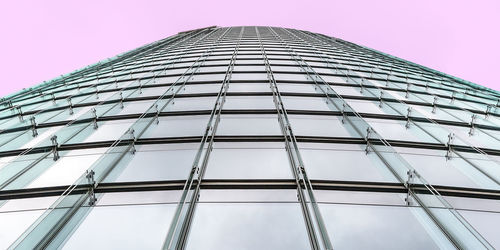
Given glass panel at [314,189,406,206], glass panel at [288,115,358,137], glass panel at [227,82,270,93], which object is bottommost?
glass panel at [314,189,406,206]

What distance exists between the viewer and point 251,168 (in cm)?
846

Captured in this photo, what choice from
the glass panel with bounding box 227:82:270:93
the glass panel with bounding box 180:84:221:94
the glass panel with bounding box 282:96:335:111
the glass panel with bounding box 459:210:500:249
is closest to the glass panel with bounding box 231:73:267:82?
the glass panel with bounding box 227:82:270:93

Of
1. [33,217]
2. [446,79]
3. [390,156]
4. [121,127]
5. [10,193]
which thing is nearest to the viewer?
[33,217]

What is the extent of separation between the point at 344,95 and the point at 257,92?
3.58 m

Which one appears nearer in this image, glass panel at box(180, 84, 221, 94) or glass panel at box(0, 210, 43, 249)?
glass panel at box(0, 210, 43, 249)

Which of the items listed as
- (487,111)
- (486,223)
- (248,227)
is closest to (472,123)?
(487,111)

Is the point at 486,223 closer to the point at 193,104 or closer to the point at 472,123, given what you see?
the point at 472,123

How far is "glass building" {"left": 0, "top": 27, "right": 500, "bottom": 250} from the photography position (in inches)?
247

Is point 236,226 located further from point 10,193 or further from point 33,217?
point 10,193

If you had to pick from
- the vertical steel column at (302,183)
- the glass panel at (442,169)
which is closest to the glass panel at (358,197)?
the vertical steel column at (302,183)

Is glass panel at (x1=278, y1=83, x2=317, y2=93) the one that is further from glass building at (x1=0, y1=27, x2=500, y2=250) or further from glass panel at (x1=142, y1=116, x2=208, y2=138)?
glass panel at (x1=142, y1=116, x2=208, y2=138)

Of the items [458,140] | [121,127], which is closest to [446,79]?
[458,140]

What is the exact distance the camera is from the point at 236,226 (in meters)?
6.41

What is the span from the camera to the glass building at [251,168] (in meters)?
6.27
